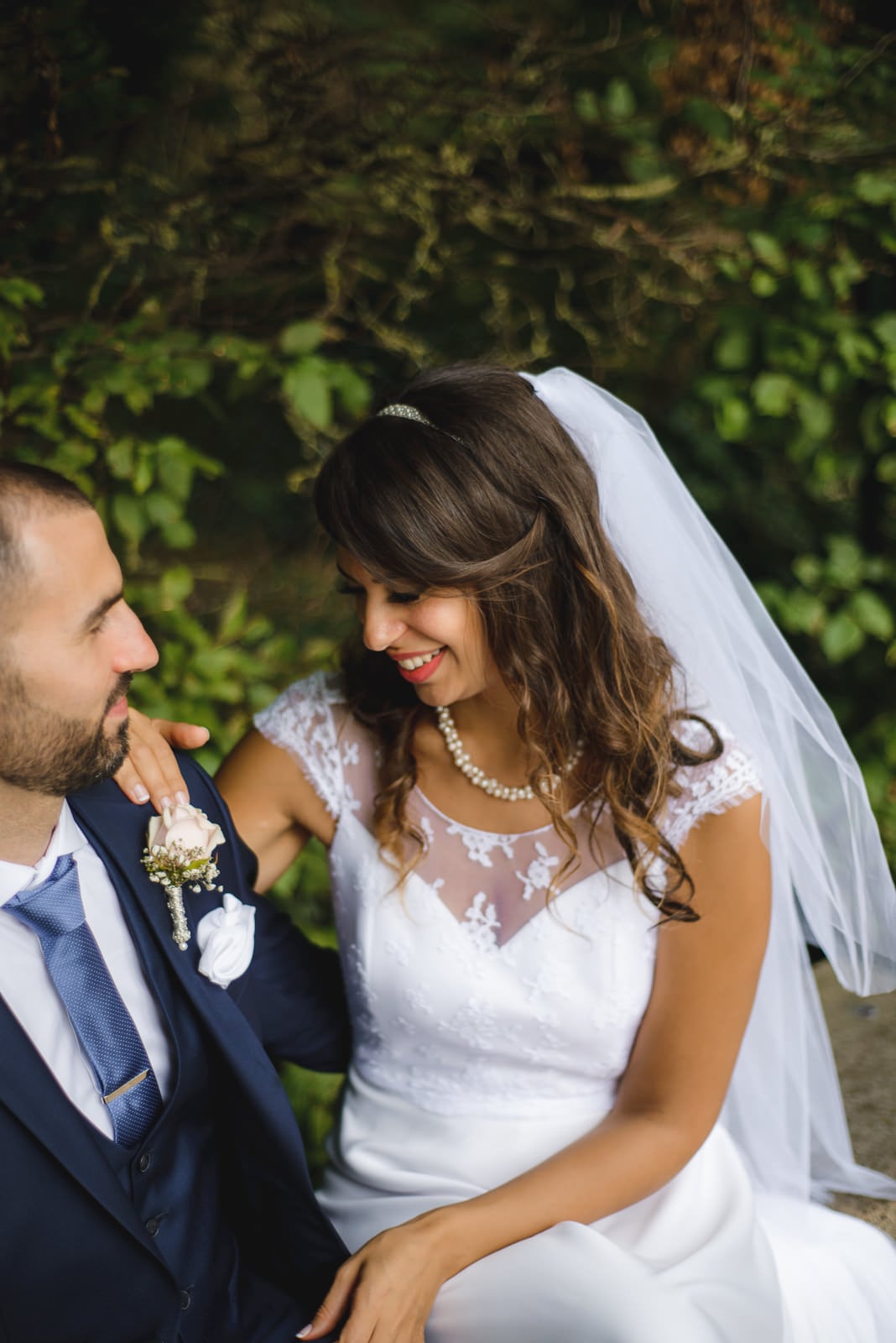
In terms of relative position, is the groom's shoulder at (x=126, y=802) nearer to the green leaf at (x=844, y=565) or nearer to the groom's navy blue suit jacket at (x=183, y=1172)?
the groom's navy blue suit jacket at (x=183, y=1172)

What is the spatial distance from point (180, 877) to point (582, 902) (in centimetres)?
74

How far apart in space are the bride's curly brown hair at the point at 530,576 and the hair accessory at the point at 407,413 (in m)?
0.01

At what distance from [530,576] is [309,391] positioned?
1.13 meters

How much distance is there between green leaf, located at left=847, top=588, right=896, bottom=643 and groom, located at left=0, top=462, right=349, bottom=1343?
2.08 m

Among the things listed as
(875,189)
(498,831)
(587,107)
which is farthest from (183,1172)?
(587,107)

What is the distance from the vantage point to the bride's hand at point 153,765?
179cm

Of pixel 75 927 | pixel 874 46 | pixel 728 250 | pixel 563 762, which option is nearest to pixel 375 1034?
pixel 563 762

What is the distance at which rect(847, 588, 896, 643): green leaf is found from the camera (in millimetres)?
3230

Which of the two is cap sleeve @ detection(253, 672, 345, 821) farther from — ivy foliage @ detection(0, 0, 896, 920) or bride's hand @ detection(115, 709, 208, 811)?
ivy foliage @ detection(0, 0, 896, 920)

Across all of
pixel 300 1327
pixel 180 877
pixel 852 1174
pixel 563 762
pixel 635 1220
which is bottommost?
pixel 852 1174

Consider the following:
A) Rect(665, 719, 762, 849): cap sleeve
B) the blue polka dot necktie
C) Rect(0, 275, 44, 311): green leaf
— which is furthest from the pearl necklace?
Rect(0, 275, 44, 311): green leaf

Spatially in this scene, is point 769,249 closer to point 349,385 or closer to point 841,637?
point 841,637

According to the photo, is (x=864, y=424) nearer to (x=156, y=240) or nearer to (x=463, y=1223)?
(x=156, y=240)

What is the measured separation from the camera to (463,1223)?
1795 millimetres
